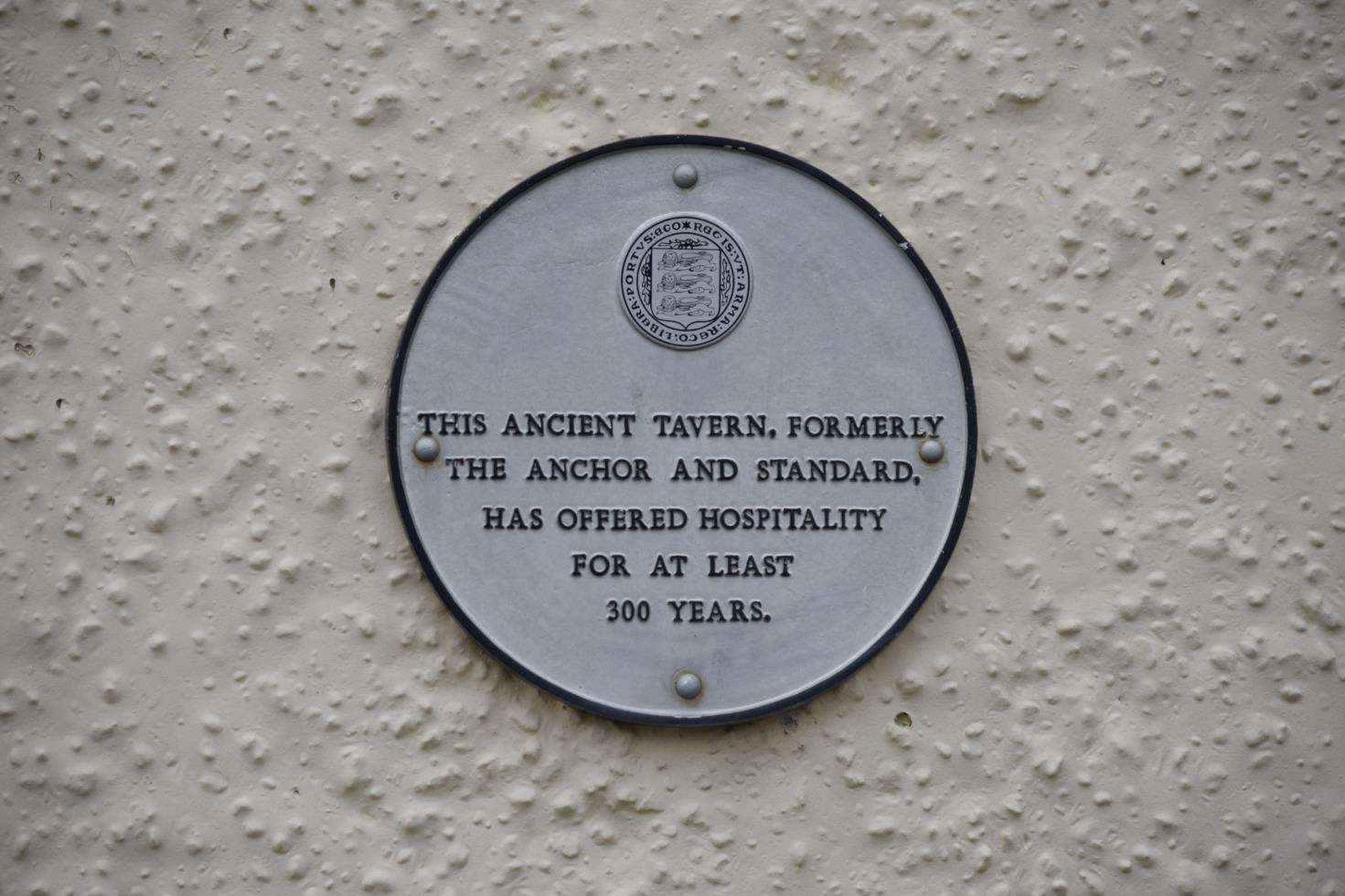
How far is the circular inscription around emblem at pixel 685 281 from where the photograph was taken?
181cm

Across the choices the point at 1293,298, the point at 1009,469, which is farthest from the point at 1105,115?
the point at 1009,469

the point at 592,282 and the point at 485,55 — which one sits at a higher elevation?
the point at 485,55

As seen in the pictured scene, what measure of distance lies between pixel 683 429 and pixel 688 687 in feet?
1.34

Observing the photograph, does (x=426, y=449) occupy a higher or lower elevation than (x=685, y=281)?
lower

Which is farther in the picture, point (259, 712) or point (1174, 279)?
point (1174, 279)

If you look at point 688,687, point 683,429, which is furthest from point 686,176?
point 688,687

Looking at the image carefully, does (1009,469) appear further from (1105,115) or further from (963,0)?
(963,0)

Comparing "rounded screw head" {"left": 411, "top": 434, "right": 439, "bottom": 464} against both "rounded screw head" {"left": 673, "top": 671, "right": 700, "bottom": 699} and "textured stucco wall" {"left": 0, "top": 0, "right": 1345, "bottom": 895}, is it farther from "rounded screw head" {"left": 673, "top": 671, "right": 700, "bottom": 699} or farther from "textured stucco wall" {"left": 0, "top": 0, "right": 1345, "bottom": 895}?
"rounded screw head" {"left": 673, "top": 671, "right": 700, "bottom": 699}

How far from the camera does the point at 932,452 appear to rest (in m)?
1.79

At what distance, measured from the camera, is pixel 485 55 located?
184cm

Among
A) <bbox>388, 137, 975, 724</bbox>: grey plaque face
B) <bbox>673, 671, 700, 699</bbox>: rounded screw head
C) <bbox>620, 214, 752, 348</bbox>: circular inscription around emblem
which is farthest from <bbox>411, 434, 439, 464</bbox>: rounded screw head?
<bbox>673, 671, 700, 699</bbox>: rounded screw head

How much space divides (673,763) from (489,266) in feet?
2.80

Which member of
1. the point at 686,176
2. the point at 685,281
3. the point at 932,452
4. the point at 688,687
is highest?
the point at 686,176

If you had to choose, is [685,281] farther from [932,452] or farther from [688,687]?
[688,687]
